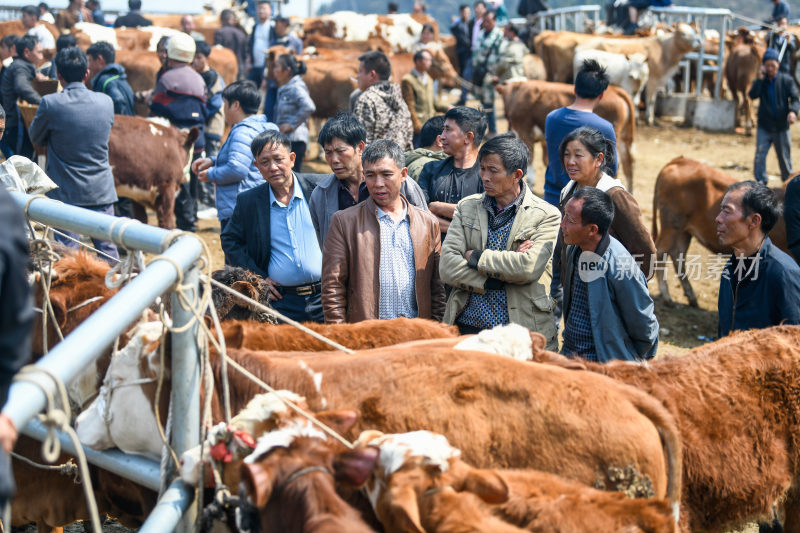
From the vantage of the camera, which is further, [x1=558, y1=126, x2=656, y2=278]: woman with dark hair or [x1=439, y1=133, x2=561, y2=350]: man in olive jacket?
[x1=558, y1=126, x2=656, y2=278]: woman with dark hair

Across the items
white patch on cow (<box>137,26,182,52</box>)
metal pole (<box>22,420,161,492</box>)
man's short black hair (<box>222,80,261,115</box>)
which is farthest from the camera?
white patch on cow (<box>137,26,182,52</box>)

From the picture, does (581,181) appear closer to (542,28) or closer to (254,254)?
(254,254)

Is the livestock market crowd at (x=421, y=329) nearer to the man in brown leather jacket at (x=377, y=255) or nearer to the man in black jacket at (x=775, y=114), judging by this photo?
the man in brown leather jacket at (x=377, y=255)

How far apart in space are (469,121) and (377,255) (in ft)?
4.88

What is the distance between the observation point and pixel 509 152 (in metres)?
4.49

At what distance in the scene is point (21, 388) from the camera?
172 centimetres

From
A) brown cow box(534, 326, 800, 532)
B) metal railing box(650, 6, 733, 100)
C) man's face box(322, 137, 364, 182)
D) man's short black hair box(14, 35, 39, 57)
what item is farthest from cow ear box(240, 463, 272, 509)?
metal railing box(650, 6, 733, 100)

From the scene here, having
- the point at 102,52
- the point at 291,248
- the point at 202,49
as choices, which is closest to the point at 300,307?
the point at 291,248

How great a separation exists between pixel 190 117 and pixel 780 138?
887cm

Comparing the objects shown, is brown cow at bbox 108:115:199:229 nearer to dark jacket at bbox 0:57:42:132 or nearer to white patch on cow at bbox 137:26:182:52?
dark jacket at bbox 0:57:42:132

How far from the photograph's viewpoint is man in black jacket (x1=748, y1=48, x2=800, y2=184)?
40.2ft

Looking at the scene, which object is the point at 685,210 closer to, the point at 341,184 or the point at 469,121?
the point at 469,121

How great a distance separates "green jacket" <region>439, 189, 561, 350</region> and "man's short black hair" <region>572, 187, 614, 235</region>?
344 millimetres

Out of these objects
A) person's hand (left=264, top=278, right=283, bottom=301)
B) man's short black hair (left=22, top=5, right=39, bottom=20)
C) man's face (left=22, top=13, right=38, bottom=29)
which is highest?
man's short black hair (left=22, top=5, right=39, bottom=20)
